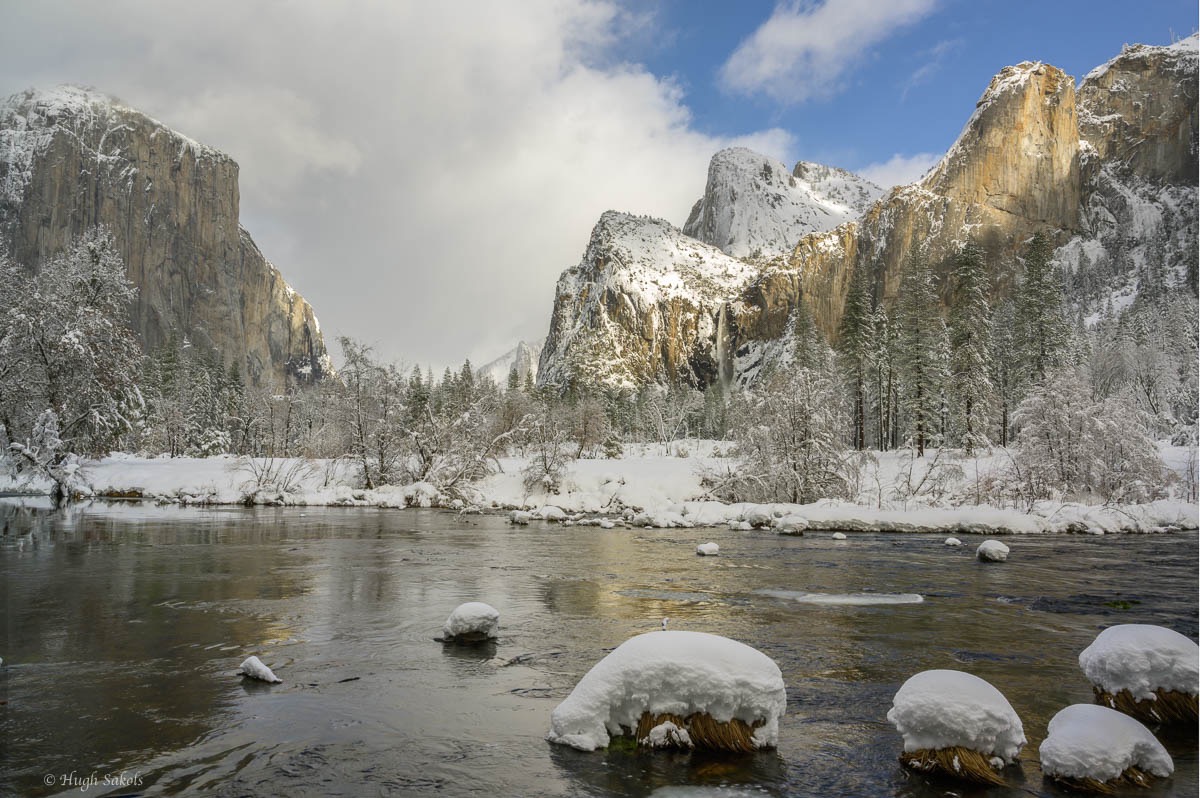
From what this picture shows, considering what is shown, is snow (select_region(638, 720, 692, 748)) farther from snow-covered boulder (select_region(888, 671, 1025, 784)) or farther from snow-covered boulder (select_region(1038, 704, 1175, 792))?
snow-covered boulder (select_region(1038, 704, 1175, 792))

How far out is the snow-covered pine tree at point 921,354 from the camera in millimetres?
45156

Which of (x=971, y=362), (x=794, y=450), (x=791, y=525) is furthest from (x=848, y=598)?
(x=971, y=362)

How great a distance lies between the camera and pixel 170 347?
254 feet

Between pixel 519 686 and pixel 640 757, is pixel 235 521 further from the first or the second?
pixel 640 757

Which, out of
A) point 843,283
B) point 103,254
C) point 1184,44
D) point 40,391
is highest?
point 1184,44

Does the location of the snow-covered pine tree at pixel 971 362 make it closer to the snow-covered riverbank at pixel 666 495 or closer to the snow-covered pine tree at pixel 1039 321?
the snow-covered pine tree at pixel 1039 321

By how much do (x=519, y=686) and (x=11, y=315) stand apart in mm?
34637

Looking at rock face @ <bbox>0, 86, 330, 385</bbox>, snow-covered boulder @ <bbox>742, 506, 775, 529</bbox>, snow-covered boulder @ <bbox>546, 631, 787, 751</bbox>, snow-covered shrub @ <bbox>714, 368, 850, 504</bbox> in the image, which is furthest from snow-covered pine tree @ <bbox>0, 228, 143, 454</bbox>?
rock face @ <bbox>0, 86, 330, 385</bbox>

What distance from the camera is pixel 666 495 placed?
32.1 m

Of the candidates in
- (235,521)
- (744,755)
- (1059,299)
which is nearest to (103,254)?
(235,521)

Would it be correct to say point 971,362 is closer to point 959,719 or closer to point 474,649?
point 474,649

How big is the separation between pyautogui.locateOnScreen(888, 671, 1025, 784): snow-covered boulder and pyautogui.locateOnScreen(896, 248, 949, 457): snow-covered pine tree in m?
42.0

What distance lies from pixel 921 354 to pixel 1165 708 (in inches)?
1684

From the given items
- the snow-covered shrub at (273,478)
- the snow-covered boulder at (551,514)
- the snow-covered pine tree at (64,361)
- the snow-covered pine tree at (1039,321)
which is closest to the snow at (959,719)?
the snow-covered boulder at (551,514)
